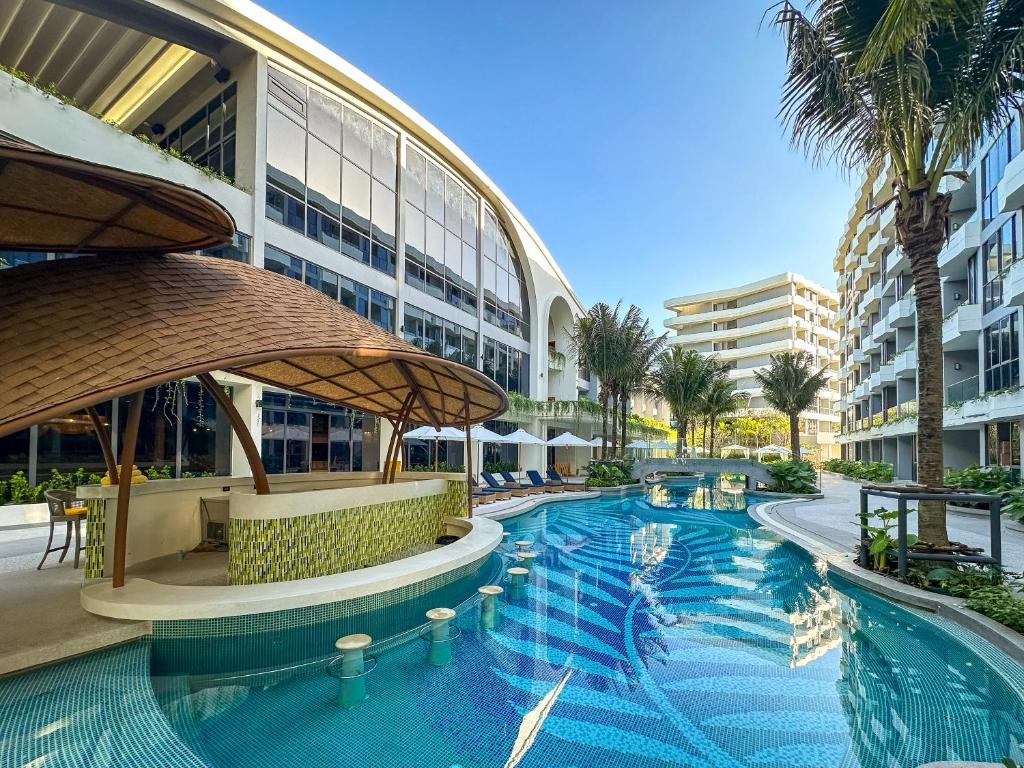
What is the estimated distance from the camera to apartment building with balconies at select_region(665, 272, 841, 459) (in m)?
69.7

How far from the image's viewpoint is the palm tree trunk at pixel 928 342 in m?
8.24

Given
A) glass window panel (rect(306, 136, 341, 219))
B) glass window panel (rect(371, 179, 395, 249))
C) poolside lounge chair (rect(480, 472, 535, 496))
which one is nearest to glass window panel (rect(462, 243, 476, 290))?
glass window panel (rect(371, 179, 395, 249))

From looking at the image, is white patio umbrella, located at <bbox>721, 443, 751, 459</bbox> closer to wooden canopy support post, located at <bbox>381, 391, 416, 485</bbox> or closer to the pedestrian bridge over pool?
the pedestrian bridge over pool

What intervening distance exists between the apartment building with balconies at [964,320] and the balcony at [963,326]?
43 mm

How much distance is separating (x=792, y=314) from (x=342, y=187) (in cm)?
6536

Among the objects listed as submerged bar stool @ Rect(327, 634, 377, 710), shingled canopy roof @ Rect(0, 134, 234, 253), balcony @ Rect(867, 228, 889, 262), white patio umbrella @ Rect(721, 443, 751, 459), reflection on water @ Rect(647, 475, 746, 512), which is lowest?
reflection on water @ Rect(647, 475, 746, 512)

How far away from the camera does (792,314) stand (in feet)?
227

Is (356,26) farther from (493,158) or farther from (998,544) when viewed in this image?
(998,544)

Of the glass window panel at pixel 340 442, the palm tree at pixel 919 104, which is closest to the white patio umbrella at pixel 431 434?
the glass window panel at pixel 340 442

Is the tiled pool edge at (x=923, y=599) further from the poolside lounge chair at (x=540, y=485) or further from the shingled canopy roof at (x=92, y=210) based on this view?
the poolside lounge chair at (x=540, y=485)

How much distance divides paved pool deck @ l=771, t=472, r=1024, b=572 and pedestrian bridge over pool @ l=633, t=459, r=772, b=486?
556 cm

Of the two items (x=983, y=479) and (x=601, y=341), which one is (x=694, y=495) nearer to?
(x=601, y=341)

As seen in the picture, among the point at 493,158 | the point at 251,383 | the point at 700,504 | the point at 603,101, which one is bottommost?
the point at 700,504

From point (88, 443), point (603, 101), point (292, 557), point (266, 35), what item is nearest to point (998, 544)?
point (292, 557)
